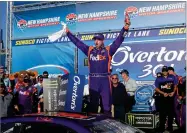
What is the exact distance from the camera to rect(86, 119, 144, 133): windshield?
14.4 feet

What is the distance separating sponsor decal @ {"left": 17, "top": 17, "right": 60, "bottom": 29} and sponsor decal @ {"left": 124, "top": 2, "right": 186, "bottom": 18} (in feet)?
4.46

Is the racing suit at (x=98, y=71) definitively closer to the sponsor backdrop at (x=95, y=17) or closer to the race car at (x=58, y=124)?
the sponsor backdrop at (x=95, y=17)

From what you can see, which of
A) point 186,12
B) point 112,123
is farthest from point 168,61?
point 112,123

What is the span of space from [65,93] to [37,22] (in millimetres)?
1475

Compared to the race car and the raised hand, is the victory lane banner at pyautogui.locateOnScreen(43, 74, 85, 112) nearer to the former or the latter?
the raised hand

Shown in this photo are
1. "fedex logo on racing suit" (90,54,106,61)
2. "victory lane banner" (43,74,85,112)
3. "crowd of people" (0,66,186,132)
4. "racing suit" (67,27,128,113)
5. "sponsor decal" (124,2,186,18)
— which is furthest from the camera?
"fedex logo on racing suit" (90,54,106,61)

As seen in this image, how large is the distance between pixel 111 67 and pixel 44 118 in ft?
8.43

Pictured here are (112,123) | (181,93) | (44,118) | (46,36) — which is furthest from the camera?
(46,36)

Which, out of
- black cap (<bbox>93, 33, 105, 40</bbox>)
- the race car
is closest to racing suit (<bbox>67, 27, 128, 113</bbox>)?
black cap (<bbox>93, 33, 105, 40</bbox>)

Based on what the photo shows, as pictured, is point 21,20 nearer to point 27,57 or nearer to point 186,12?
point 27,57

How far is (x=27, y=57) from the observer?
285 inches

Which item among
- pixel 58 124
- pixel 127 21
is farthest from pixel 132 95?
pixel 58 124

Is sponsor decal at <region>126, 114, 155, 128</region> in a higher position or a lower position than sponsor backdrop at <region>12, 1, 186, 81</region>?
lower

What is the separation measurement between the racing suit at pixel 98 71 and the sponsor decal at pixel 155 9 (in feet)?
2.44
